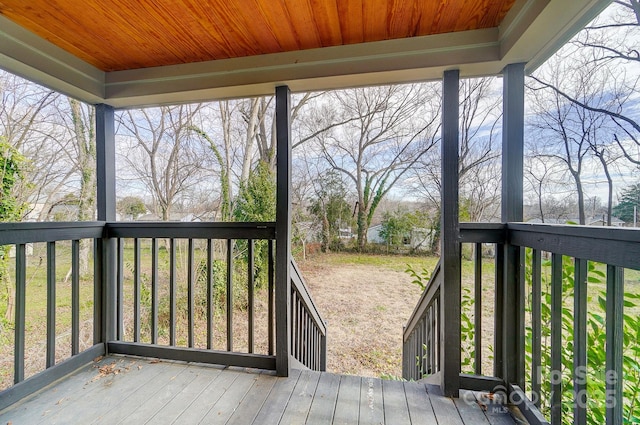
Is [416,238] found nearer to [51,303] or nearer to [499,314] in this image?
[499,314]

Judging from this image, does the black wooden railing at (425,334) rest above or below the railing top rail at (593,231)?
below

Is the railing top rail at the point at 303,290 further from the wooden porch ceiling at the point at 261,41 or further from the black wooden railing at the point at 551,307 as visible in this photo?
the wooden porch ceiling at the point at 261,41

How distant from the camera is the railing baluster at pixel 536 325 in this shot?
4.92ft

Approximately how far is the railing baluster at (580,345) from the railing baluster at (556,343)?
162 millimetres

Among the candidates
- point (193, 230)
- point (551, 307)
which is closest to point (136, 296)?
point (193, 230)

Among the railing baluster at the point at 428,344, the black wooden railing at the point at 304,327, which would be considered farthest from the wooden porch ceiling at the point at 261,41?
the railing baluster at the point at 428,344

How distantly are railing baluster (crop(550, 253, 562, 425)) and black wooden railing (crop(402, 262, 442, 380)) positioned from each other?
2.10 ft

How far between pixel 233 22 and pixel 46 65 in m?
1.39

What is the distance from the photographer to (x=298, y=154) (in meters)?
3.88

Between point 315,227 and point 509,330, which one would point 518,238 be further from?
point 315,227

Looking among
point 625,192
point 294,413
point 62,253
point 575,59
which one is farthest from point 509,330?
point 62,253

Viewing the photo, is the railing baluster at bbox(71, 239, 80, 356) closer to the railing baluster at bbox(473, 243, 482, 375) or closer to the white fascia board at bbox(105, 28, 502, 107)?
the white fascia board at bbox(105, 28, 502, 107)

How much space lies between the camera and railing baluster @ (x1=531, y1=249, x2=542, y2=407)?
150cm

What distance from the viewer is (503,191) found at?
182 cm
